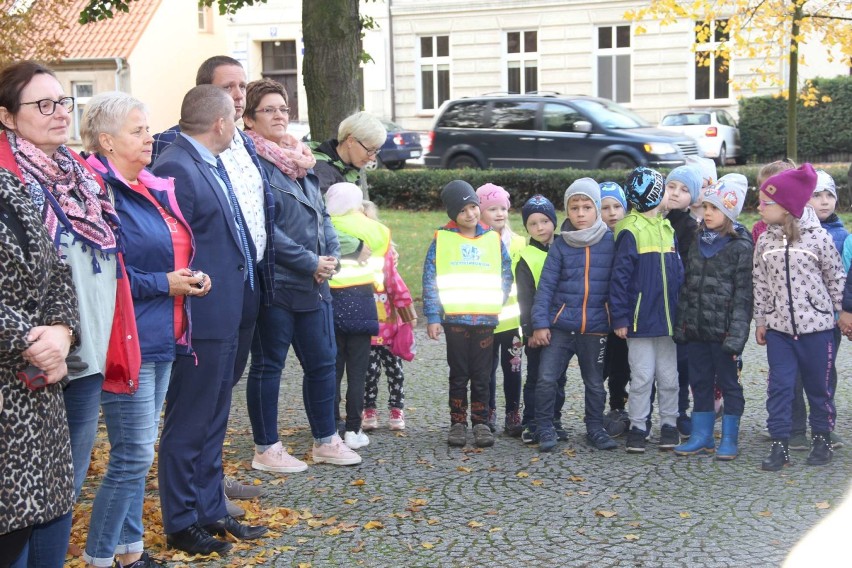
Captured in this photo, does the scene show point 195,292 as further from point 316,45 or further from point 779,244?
point 316,45

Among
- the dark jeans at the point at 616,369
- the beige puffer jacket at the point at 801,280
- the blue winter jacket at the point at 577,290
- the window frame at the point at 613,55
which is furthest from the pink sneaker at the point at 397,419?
the window frame at the point at 613,55

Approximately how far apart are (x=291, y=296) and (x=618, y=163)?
1700 cm

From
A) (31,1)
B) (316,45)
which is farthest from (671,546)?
(31,1)

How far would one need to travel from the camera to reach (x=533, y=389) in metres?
7.23

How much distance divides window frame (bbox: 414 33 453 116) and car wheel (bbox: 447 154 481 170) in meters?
12.8

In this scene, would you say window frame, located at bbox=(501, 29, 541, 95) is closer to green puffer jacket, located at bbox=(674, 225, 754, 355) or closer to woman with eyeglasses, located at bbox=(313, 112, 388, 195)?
woman with eyeglasses, located at bbox=(313, 112, 388, 195)

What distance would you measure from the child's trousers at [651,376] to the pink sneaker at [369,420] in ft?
5.54

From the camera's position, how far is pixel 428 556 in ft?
16.6

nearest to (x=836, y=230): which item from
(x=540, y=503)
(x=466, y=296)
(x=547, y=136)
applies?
(x=466, y=296)

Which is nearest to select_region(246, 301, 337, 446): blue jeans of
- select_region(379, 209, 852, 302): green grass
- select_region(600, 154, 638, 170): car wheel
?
select_region(379, 209, 852, 302): green grass

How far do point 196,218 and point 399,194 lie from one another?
1711cm

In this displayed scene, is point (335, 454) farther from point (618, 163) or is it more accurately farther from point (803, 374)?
point (618, 163)

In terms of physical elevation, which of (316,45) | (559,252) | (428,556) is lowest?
(428,556)

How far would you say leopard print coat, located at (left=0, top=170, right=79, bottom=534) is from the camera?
11.3 feet
